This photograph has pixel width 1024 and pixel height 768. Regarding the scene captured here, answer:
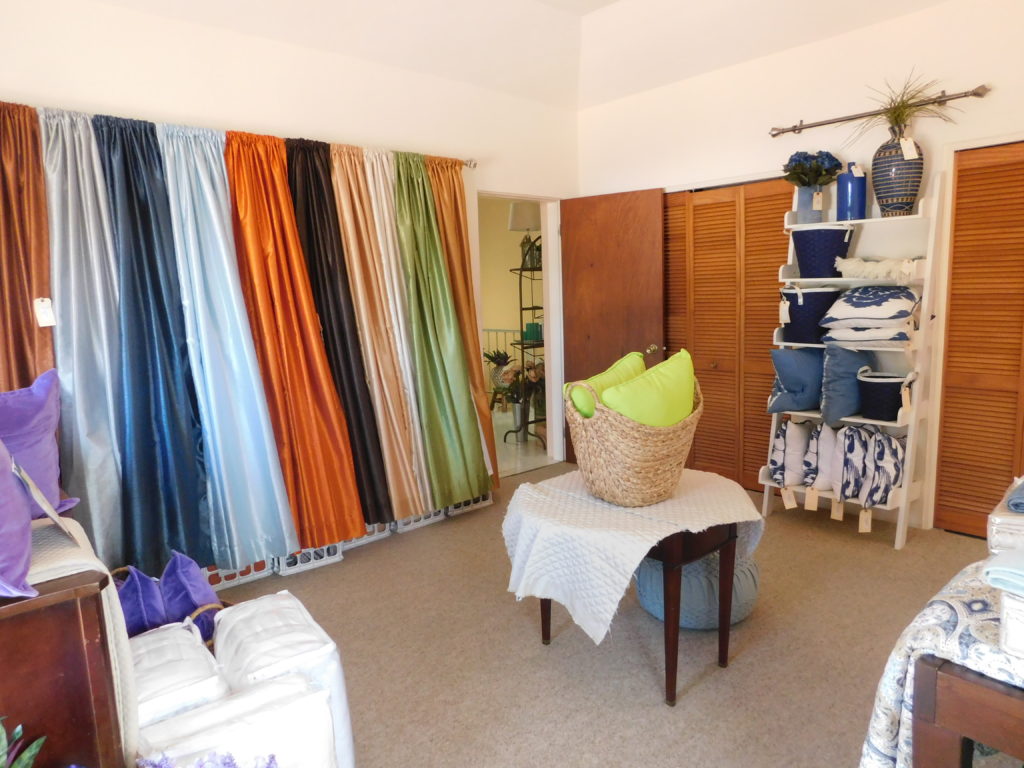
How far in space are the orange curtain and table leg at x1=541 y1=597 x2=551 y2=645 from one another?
1236 millimetres

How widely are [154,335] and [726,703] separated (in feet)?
8.34

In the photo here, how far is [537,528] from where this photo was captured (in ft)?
6.22

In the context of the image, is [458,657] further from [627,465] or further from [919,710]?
[919,710]

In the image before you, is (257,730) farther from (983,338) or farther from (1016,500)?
(983,338)

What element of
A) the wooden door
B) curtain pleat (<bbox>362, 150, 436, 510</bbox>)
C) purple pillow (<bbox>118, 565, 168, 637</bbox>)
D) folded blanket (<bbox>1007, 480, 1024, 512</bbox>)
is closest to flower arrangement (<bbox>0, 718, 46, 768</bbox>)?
purple pillow (<bbox>118, 565, 168, 637</bbox>)

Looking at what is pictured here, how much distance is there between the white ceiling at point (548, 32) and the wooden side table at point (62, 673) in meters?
2.66

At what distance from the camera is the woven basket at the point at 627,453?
180 centimetres

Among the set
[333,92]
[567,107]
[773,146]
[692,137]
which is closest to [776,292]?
[773,146]

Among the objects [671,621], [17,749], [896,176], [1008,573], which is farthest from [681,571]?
[896,176]

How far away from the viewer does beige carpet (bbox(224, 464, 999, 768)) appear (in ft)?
6.09

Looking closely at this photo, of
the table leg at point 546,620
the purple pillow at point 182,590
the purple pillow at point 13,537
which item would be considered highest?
the purple pillow at point 13,537

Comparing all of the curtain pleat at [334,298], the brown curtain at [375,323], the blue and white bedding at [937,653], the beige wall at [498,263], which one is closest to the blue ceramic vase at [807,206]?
the brown curtain at [375,323]

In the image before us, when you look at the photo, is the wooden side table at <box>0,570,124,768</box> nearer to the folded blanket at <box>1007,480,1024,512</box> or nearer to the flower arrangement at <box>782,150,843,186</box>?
the folded blanket at <box>1007,480,1024,512</box>

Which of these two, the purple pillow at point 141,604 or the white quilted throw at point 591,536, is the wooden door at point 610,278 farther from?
the purple pillow at point 141,604
